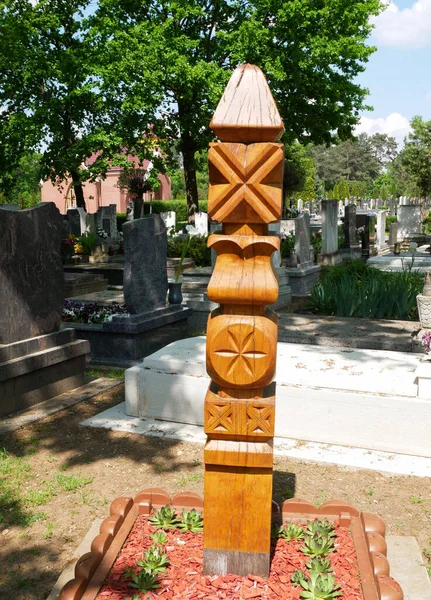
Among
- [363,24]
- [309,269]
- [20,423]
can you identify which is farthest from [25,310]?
[363,24]

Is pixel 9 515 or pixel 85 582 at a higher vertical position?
pixel 85 582

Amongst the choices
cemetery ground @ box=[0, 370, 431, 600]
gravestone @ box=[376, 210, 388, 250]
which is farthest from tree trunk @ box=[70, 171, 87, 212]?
cemetery ground @ box=[0, 370, 431, 600]

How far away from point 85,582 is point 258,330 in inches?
56.5

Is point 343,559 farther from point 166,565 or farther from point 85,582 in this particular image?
point 85,582

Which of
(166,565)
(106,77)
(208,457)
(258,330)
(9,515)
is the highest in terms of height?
(106,77)

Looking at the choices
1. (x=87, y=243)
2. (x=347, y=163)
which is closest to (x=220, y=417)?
(x=87, y=243)

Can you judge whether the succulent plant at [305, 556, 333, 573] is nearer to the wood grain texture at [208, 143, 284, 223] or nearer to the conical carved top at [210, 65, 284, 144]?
the wood grain texture at [208, 143, 284, 223]

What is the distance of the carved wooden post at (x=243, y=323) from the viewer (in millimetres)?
2764

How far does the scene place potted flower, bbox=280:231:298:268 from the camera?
14210mm

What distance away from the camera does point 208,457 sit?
9.59ft

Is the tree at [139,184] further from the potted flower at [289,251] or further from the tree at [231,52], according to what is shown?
the potted flower at [289,251]

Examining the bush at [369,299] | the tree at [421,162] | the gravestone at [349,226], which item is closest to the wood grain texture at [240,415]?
the bush at [369,299]

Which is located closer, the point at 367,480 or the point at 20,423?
the point at 367,480

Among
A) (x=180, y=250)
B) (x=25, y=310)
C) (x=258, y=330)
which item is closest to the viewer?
(x=258, y=330)
